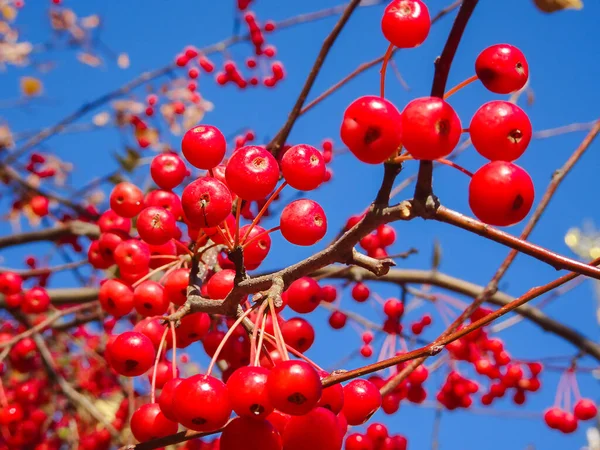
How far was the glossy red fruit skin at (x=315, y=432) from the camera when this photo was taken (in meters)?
1.15

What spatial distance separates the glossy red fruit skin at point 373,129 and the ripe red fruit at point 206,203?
1.23 feet

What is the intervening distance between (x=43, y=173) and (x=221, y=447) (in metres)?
4.24

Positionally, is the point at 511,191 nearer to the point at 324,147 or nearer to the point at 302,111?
the point at 302,111

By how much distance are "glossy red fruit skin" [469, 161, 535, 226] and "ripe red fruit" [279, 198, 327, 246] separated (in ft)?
1.39

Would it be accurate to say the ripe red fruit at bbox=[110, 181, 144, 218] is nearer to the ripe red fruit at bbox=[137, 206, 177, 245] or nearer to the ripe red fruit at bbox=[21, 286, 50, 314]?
the ripe red fruit at bbox=[137, 206, 177, 245]

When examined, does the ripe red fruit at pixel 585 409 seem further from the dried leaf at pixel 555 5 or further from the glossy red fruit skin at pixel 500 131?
the glossy red fruit skin at pixel 500 131

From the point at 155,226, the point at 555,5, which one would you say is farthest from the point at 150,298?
the point at 555,5

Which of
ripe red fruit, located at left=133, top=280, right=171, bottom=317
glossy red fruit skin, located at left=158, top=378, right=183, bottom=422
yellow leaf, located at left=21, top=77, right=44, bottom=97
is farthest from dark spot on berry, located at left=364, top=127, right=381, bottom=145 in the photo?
yellow leaf, located at left=21, top=77, right=44, bottom=97

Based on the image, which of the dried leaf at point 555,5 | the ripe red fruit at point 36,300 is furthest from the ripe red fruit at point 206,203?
the ripe red fruit at point 36,300

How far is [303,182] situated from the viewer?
127 centimetres

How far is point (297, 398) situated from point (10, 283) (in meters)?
2.56

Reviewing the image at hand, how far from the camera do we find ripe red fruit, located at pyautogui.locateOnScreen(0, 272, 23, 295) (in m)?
3.07

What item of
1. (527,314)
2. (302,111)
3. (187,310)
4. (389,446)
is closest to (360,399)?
(187,310)

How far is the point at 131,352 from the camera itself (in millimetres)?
1429
